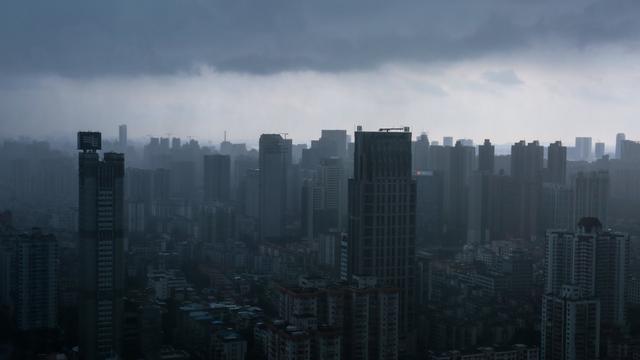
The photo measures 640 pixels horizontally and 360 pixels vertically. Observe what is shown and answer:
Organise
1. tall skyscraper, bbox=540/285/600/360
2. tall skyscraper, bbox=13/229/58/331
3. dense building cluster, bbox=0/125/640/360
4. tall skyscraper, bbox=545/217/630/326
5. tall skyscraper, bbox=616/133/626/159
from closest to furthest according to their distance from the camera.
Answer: dense building cluster, bbox=0/125/640/360, tall skyscraper, bbox=540/285/600/360, tall skyscraper, bbox=13/229/58/331, tall skyscraper, bbox=545/217/630/326, tall skyscraper, bbox=616/133/626/159

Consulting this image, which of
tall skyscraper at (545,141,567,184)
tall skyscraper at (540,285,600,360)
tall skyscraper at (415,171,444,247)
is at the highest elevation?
tall skyscraper at (545,141,567,184)

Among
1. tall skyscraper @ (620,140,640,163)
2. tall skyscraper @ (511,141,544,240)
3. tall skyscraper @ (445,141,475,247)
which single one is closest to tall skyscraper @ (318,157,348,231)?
tall skyscraper @ (445,141,475,247)

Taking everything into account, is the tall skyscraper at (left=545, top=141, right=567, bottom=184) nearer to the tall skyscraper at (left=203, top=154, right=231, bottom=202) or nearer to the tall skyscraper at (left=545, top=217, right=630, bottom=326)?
the tall skyscraper at (left=545, top=217, right=630, bottom=326)

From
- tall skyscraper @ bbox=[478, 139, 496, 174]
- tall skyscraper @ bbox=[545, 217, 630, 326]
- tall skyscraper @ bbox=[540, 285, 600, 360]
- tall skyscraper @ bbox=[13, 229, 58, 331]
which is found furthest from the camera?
tall skyscraper @ bbox=[478, 139, 496, 174]

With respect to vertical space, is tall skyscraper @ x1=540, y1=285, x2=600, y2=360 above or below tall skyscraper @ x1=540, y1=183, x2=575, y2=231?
below

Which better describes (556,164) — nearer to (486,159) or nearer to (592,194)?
(486,159)

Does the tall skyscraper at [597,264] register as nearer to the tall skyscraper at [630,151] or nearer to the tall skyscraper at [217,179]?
the tall skyscraper at [630,151]

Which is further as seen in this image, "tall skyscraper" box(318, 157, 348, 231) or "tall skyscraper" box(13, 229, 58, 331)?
"tall skyscraper" box(318, 157, 348, 231)
